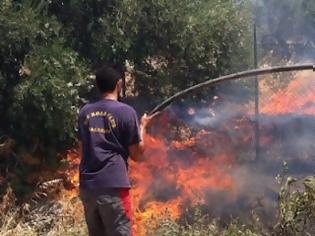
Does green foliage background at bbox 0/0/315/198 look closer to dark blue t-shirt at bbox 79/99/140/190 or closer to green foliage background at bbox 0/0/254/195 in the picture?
green foliage background at bbox 0/0/254/195

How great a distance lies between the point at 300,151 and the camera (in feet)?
28.8

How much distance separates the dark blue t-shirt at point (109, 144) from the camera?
4.23 m

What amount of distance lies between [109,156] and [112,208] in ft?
1.23

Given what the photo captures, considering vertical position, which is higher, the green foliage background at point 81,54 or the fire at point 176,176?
the green foliage background at point 81,54

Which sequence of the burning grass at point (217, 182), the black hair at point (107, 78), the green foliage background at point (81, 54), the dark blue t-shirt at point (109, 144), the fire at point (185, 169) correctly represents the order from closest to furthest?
the dark blue t-shirt at point (109, 144)
the black hair at point (107, 78)
the burning grass at point (217, 182)
the green foliage background at point (81, 54)
the fire at point (185, 169)

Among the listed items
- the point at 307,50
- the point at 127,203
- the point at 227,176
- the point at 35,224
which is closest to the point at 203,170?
the point at 227,176

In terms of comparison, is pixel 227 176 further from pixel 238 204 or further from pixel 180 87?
pixel 180 87

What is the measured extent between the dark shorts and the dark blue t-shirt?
0.19 feet

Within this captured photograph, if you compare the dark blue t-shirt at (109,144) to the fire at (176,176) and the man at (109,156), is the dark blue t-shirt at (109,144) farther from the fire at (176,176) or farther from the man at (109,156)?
the fire at (176,176)

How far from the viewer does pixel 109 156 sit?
4.25 m

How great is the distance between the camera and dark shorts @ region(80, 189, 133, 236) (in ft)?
13.9

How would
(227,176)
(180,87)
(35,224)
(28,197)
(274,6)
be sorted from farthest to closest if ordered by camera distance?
(274,6) → (180,87) → (227,176) → (28,197) → (35,224)

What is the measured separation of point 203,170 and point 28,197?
8.21ft

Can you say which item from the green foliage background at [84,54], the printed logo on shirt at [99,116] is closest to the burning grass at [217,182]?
the green foliage background at [84,54]
